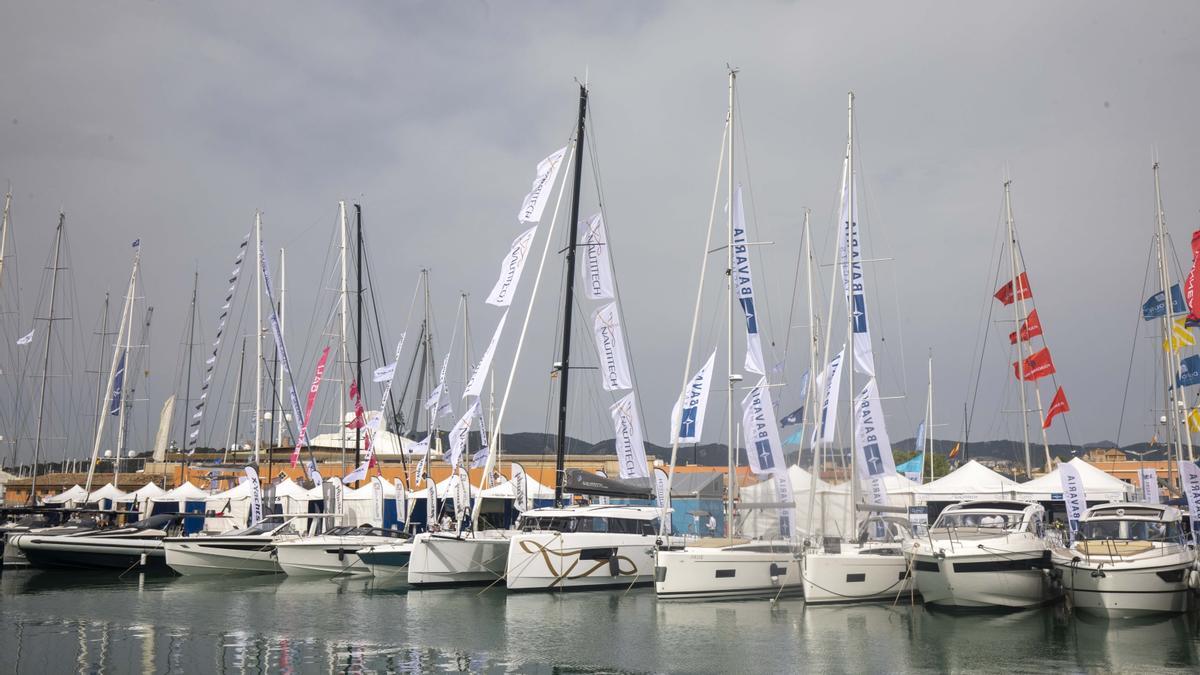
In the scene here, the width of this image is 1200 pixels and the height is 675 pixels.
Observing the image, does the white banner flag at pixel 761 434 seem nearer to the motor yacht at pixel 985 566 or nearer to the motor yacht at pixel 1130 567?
the motor yacht at pixel 985 566

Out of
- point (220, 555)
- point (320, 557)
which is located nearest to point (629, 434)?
point (320, 557)

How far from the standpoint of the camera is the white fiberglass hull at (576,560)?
29.6 meters

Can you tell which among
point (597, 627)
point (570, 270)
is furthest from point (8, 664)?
point (570, 270)

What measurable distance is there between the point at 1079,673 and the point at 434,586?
19144 millimetres

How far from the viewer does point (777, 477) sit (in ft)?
93.6

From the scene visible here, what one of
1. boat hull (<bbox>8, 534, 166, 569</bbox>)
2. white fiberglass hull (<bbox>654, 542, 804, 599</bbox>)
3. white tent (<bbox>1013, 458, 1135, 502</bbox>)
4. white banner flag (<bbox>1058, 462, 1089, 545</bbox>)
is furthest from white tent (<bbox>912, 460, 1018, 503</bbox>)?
boat hull (<bbox>8, 534, 166, 569</bbox>)

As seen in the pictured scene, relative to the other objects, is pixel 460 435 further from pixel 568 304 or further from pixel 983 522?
pixel 983 522

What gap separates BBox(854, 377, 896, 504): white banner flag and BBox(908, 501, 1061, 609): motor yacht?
275 cm

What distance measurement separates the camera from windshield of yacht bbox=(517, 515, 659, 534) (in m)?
31.0

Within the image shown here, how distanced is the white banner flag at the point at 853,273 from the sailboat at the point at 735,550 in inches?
115

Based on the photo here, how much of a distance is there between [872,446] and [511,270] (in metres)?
12.4

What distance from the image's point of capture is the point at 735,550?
28219 millimetres

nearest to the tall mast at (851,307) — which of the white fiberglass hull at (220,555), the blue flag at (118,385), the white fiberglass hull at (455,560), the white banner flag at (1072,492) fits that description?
the white banner flag at (1072,492)

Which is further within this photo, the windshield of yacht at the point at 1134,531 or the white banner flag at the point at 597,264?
the white banner flag at the point at 597,264
